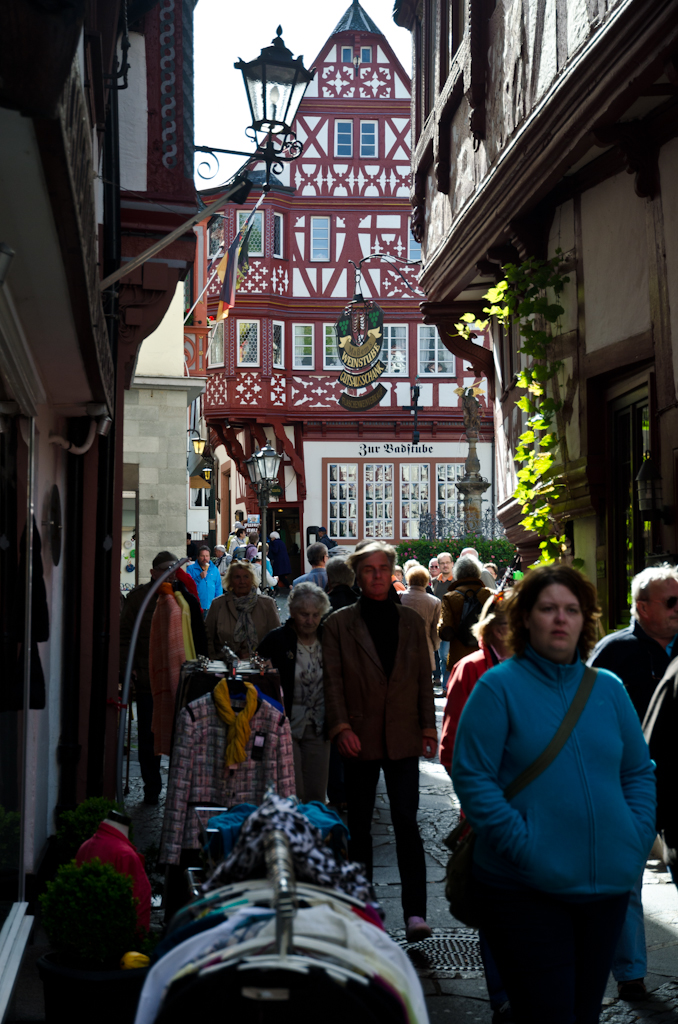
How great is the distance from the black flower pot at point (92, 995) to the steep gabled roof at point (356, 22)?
3892 centimetres

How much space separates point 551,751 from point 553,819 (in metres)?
0.19

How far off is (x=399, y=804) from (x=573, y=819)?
2.62m

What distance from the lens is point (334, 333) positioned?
38.7m

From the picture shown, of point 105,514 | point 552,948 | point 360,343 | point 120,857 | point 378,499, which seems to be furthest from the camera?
point 378,499

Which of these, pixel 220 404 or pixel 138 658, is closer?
pixel 138 658

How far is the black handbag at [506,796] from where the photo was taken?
3.48 metres

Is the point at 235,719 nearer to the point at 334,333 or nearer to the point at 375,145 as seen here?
the point at 334,333

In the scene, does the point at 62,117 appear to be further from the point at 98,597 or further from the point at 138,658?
the point at 138,658

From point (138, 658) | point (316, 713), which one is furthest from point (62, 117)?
point (138, 658)

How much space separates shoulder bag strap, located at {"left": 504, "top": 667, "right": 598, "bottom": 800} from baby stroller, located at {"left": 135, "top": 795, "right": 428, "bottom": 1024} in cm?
84

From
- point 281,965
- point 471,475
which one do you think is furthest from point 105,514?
point 471,475

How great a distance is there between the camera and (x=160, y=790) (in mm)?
9805

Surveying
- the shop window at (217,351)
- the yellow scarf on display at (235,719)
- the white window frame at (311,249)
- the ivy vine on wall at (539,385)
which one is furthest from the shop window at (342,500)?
the yellow scarf on display at (235,719)

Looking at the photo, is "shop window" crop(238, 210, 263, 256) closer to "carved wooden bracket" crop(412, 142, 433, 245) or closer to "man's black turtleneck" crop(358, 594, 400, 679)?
"carved wooden bracket" crop(412, 142, 433, 245)
